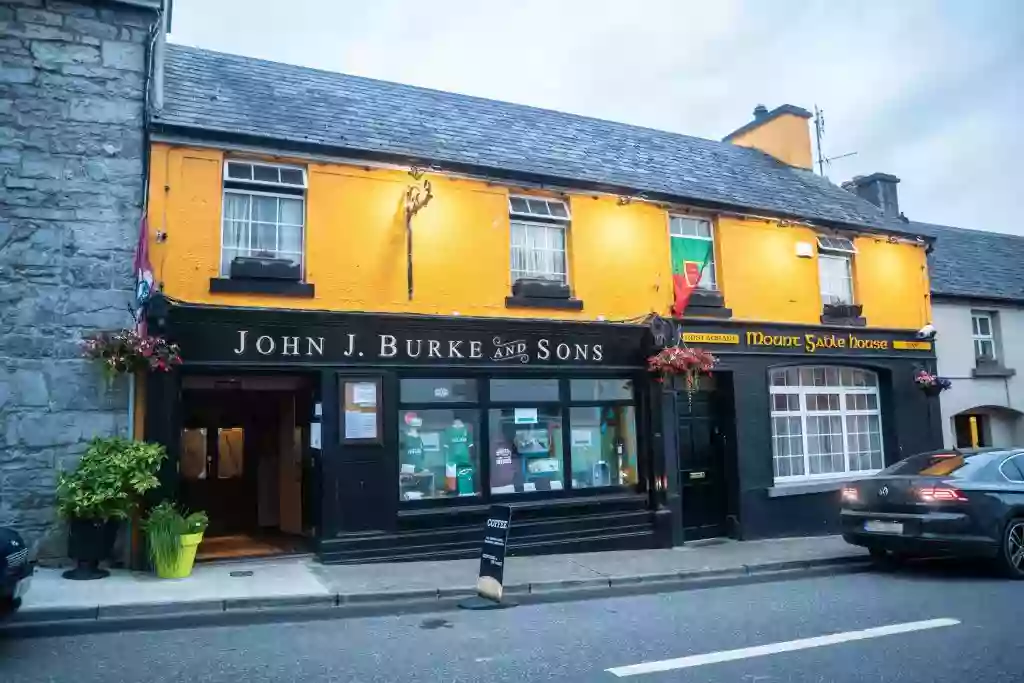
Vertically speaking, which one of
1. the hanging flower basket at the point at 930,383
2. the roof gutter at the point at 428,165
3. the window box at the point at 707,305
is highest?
the roof gutter at the point at 428,165

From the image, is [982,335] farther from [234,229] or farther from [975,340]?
[234,229]

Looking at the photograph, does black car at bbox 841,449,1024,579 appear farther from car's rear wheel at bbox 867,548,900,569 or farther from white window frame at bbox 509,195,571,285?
white window frame at bbox 509,195,571,285

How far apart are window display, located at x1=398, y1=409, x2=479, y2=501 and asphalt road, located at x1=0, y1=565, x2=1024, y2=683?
3003 mm

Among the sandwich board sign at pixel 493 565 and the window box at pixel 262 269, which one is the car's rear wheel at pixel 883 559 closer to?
the sandwich board sign at pixel 493 565

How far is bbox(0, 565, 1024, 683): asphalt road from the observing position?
5703 millimetres

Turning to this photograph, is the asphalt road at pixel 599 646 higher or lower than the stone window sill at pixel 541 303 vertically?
lower

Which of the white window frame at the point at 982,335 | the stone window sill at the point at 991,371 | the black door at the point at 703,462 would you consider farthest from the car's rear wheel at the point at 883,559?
the white window frame at the point at 982,335

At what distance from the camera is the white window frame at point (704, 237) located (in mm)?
13305

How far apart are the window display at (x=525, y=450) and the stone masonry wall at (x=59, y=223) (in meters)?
5.02

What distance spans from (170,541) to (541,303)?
6.00 meters

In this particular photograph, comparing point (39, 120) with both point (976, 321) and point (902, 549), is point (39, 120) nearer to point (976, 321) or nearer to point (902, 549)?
point (902, 549)

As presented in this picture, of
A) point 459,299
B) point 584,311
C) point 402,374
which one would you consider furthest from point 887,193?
point 402,374

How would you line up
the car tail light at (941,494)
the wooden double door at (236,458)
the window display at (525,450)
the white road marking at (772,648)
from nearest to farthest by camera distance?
1. the white road marking at (772,648)
2. the car tail light at (941,494)
3. the window display at (525,450)
4. the wooden double door at (236,458)

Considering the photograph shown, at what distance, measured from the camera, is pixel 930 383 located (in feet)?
49.3
